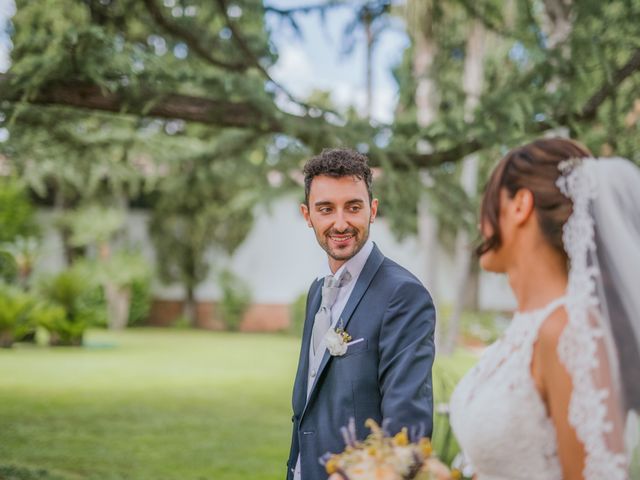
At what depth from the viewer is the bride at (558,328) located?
6.15 ft

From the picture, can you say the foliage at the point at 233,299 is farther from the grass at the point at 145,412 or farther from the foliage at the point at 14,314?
the foliage at the point at 14,314

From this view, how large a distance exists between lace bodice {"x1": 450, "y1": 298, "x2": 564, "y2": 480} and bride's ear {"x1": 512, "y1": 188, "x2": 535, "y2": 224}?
0.23 metres

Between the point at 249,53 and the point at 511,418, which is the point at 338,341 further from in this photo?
the point at 249,53

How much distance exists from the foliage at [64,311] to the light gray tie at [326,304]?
53.9 ft

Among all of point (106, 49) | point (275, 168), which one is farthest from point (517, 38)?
point (106, 49)

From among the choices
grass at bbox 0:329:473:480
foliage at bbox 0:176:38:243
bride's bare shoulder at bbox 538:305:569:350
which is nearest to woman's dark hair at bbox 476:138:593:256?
bride's bare shoulder at bbox 538:305:569:350

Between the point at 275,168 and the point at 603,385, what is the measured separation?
23.3ft

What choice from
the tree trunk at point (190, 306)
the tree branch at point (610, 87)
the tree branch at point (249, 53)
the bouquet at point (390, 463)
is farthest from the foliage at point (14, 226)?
the bouquet at point (390, 463)

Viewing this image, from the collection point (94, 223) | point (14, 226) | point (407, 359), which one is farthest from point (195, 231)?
point (407, 359)

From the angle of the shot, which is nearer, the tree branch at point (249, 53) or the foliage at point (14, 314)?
the tree branch at point (249, 53)

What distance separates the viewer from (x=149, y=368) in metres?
15.2

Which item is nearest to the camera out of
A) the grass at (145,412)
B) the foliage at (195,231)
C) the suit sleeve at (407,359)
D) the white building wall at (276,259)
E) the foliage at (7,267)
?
the suit sleeve at (407,359)

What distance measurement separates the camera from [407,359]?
8.16ft

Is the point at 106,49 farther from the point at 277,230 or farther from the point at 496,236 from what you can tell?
the point at 277,230
